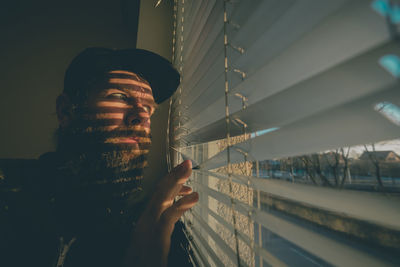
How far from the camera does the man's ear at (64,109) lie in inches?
42.0

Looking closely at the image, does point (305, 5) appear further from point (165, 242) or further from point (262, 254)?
point (165, 242)

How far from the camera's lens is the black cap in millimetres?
927

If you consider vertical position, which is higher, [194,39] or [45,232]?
[194,39]

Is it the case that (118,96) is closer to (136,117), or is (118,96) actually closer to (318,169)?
(136,117)

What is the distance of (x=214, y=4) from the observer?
1.93 feet

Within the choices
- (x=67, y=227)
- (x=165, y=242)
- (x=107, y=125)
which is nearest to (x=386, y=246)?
(x=165, y=242)

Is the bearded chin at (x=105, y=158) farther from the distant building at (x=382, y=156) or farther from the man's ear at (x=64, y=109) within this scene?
the distant building at (x=382, y=156)

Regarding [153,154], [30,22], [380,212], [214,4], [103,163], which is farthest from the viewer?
[30,22]

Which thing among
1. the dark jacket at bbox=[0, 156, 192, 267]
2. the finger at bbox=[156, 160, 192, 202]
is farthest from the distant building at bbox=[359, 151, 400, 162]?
the dark jacket at bbox=[0, 156, 192, 267]

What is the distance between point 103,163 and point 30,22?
2334mm

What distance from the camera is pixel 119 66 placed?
0.96 m

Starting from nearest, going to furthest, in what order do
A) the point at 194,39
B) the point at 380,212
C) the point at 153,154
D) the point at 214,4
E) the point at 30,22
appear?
the point at 380,212, the point at 214,4, the point at 194,39, the point at 153,154, the point at 30,22

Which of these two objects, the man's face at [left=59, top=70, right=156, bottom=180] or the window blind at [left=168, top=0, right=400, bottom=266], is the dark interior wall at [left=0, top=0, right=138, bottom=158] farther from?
the window blind at [left=168, top=0, right=400, bottom=266]

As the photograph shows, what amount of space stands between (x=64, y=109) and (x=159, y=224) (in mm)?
1023
